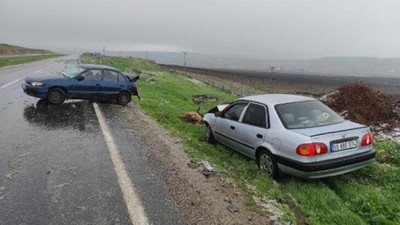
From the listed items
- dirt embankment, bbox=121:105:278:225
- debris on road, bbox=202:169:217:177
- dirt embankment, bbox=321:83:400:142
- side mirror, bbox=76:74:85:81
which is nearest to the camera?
dirt embankment, bbox=121:105:278:225

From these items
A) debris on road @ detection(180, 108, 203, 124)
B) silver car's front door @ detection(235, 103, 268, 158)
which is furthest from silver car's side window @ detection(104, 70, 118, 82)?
silver car's front door @ detection(235, 103, 268, 158)

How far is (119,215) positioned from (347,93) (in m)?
14.1

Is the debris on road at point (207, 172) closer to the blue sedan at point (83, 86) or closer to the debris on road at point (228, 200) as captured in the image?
the debris on road at point (228, 200)

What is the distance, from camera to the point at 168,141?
792cm

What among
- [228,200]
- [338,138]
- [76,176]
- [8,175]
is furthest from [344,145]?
[8,175]

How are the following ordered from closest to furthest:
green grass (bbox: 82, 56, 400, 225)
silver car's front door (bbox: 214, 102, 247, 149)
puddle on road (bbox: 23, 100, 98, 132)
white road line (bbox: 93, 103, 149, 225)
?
white road line (bbox: 93, 103, 149, 225)
green grass (bbox: 82, 56, 400, 225)
silver car's front door (bbox: 214, 102, 247, 149)
puddle on road (bbox: 23, 100, 98, 132)

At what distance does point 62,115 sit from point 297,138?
727 centimetres

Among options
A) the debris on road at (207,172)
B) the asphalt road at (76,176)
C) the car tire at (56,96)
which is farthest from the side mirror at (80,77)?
the debris on road at (207,172)

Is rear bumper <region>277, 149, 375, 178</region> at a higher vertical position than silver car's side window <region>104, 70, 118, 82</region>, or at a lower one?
lower

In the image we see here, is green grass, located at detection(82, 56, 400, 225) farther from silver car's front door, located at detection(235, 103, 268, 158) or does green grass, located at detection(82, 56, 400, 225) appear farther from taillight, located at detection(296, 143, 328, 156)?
taillight, located at detection(296, 143, 328, 156)

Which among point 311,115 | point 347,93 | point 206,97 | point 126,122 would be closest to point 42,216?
point 311,115

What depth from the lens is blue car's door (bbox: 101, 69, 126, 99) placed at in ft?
41.2

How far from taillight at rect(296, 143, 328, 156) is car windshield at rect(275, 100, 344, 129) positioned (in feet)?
2.11

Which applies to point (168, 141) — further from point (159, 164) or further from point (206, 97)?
point (206, 97)
